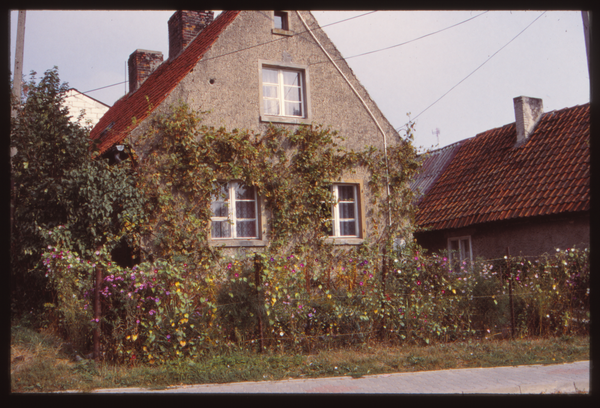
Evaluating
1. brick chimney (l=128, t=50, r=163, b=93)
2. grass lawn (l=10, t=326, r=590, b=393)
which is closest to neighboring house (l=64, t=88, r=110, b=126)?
brick chimney (l=128, t=50, r=163, b=93)

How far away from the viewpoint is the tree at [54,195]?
10.8m

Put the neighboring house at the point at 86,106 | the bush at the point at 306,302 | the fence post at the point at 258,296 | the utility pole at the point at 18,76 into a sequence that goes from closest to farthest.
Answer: the bush at the point at 306,302 → the fence post at the point at 258,296 → the utility pole at the point at 18,76 → the neighboring house at the point at 86,106

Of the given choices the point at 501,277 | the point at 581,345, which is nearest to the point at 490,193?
the point at 501,277

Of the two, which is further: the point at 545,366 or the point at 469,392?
the point at 545,366

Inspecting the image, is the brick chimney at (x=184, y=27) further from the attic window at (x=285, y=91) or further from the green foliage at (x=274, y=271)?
the green foliage at (x=274, y=271)

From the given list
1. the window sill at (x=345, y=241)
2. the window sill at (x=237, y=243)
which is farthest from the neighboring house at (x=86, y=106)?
the window sill at (x=345, y=241)

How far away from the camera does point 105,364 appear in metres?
8.12

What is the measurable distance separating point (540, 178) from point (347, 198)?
5510mm

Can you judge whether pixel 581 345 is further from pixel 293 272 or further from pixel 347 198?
pixel 347 198

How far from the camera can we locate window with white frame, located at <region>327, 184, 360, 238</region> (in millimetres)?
14008

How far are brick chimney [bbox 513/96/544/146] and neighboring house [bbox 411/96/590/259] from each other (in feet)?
0.10

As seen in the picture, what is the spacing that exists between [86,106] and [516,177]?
17.2m

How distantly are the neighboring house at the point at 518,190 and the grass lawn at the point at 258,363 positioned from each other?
4.96 meters

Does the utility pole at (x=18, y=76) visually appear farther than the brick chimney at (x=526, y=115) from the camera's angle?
No
